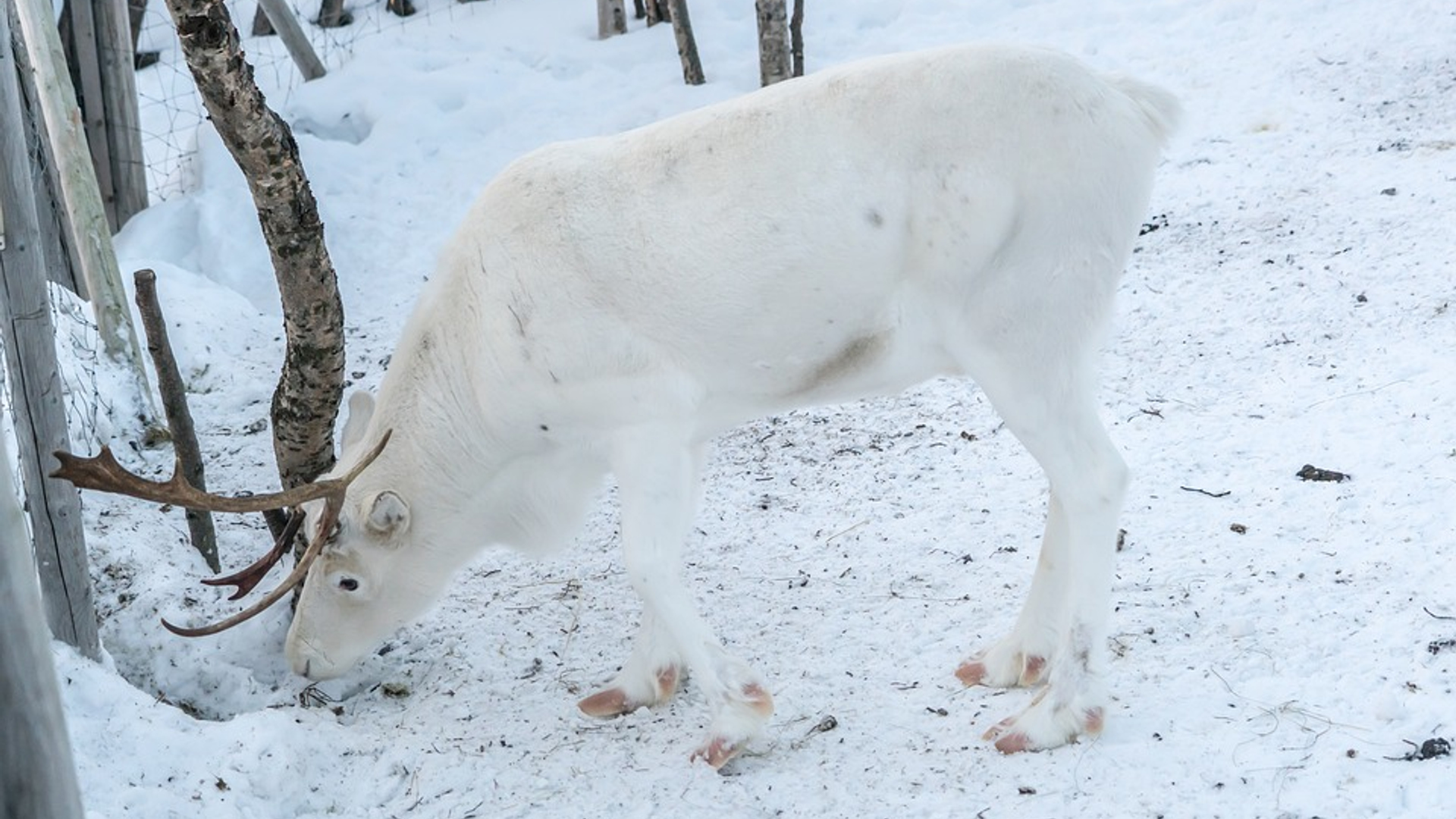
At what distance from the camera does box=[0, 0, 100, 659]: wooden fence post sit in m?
3.87

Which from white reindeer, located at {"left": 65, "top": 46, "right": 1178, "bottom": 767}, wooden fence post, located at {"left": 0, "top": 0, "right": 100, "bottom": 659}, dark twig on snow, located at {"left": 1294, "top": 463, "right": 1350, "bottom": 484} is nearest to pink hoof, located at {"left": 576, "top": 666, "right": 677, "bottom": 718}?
white reindeer, located at {"left": 65, "top": 46, "right": 1178, "bottom": 767}

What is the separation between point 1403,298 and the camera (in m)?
5.93

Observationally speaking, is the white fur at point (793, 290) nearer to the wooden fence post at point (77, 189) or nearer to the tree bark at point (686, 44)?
the wooden fence post at point (77, 189)

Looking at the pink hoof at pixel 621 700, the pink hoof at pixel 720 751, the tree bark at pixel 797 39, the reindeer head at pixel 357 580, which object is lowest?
the pink hoof at pixel 621 700

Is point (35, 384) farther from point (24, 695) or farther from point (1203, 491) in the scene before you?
point (1203, 491)

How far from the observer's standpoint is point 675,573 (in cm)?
398

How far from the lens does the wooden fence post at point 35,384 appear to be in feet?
12.7

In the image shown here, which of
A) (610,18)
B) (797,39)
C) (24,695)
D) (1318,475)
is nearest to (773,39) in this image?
(797,39)

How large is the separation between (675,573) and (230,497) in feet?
4.07

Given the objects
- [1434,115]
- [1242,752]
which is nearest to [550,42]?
[1434,115]

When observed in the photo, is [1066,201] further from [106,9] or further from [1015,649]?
[106,9]

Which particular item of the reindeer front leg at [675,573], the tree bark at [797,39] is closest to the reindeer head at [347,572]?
the reindeer front leg at [675,573]

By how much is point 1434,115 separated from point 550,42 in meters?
6.18

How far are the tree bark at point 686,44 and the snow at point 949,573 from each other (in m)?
2.22
